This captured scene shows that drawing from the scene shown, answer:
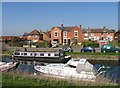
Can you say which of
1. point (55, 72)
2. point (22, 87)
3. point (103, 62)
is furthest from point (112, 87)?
point (103, 62)

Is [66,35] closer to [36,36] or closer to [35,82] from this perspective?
[36,36]

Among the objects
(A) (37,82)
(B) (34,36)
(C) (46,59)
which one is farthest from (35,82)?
(B) (34,36)

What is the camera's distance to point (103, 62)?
32.3 metres

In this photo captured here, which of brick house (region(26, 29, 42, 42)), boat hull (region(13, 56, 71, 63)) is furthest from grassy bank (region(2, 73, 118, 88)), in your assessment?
brick house (region(26, 29, 42, 42))

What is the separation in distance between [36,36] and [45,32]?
271cm

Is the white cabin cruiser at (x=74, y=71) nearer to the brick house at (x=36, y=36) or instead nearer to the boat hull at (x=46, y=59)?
the boat hull at (x=46, y=59)

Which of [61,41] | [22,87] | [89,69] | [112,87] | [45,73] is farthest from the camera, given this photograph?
[61,41]

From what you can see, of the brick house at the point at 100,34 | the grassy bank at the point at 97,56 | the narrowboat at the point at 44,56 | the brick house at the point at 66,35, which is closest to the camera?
the narrowboat at the point at 44,56

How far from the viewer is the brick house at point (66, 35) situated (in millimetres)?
58906

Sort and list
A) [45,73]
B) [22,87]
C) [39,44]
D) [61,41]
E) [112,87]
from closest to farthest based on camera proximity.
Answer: [22,87], [112,87], [45,73], [39,44], [61,41]

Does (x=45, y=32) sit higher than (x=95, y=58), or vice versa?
(x=45, y=32)

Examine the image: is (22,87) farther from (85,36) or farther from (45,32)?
(45,32)

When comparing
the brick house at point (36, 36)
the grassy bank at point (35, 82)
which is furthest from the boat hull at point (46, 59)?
the brick house at point (36, 36)

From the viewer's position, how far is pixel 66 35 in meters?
59.7
